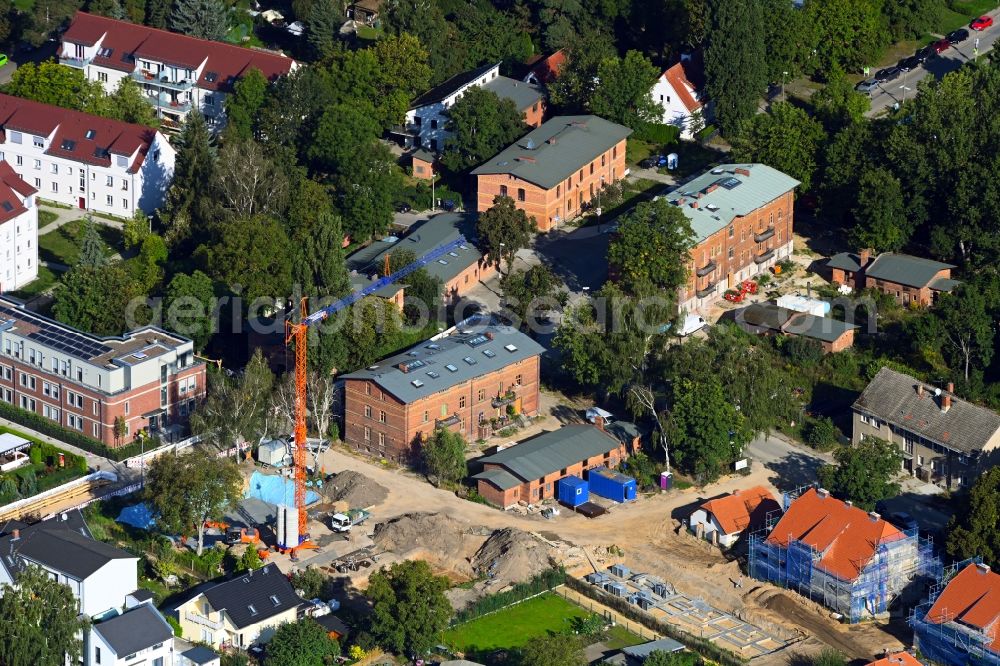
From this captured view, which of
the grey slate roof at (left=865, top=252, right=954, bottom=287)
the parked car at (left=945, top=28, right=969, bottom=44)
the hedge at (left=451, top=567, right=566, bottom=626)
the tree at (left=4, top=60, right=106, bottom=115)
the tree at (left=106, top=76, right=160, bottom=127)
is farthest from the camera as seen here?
the parked car at (left=945, top=28, right=969, bottom=44)

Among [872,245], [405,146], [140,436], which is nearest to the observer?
[140,436]

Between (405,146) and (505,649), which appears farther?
(405,146)

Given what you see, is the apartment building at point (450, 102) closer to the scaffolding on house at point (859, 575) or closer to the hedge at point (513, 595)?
the hedge at point (513, 595)

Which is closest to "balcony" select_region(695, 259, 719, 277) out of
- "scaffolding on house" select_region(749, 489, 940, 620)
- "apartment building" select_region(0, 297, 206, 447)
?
"scaffolding on house" select_region(749, 489, 940, 620)

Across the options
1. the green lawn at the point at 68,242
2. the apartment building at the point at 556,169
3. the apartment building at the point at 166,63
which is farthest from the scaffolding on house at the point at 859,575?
the apartment building at the point at 166,63

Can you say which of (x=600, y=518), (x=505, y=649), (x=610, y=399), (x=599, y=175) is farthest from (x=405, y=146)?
(x=505, y=649)

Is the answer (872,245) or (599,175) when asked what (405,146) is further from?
(872,245)

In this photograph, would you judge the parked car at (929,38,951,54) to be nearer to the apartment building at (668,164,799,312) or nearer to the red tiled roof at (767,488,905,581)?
the apartment building at (668,164,799,312)
